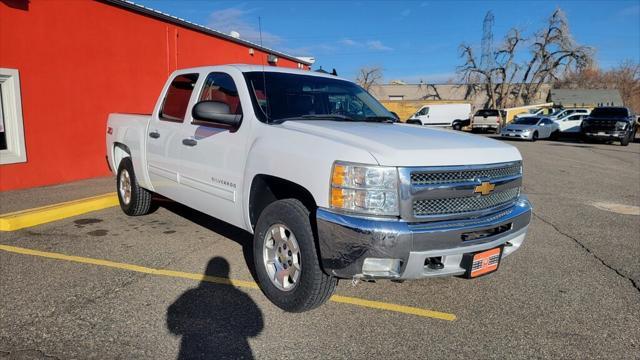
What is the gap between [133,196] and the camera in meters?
5.93

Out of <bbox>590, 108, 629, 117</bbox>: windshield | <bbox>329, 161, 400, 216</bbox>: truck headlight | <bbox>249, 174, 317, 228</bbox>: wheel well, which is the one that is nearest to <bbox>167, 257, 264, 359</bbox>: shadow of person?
<bbox>249, 174, 317, 228</bbox>: wheel well

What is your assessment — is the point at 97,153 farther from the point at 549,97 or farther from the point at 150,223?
the point at 549,97

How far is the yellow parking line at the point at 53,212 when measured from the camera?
5492mm

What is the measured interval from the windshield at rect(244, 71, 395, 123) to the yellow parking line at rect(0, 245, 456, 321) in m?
1.52

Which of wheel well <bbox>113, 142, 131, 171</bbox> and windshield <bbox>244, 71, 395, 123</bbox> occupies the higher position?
windshield <bbox>244, 71, 395, 123</bbox>

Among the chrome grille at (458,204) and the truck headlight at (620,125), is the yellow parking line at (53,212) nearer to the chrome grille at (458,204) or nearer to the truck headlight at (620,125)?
the chrome grille at (458,204)

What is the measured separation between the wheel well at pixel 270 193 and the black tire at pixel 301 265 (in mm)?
96

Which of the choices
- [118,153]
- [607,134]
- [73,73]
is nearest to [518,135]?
[607,134]

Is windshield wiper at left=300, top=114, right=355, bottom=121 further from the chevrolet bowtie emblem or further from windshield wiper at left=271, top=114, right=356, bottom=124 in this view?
the chevrolet bowtie emblem

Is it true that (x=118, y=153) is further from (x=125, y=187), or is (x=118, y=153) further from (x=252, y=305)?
(x=252, y=305)

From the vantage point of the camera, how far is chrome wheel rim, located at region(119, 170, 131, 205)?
6098 millimetres

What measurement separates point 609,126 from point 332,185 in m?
25.9

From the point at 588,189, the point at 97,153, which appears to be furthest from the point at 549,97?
the point at 97,153

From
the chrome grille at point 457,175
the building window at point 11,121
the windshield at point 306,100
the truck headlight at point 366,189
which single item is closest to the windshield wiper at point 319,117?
the windshield at point 306,100
